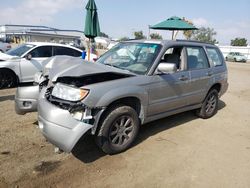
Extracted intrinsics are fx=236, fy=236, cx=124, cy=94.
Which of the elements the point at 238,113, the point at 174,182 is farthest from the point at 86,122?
the point at 238,113

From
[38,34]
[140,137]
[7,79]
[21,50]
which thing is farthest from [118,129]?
[38,34]

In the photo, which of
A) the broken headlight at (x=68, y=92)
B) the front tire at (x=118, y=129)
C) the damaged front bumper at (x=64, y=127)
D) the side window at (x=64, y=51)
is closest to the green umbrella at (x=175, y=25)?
the side window at (x=64, y=51)

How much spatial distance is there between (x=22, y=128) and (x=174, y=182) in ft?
9.85

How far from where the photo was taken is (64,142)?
3.09 metres

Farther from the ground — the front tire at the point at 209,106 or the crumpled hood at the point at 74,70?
the crumpled hood at the point at 74,70

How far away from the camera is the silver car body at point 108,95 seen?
10.3 feet

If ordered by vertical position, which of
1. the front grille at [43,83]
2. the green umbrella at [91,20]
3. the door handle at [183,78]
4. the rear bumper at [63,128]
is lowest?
the rear bumper at [63,128]

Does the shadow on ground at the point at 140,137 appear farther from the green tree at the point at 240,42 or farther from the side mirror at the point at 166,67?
the green tree at the point at 240,42

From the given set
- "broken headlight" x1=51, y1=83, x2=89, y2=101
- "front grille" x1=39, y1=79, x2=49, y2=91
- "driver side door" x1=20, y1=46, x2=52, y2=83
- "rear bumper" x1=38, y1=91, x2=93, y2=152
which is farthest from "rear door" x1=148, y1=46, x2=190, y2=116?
"driver side door" x1=20, y1=46, x2=52, y2=83

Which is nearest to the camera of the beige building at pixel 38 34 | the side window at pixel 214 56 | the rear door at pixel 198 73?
the rear door at pixel 198 73

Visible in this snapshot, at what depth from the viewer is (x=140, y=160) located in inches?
145

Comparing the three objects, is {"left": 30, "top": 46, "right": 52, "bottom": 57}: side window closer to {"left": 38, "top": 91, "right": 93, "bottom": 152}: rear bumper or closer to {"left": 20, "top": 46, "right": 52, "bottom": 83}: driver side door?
{"left": 20, "top": 46, "right": 52, "bottom": 83}: driver side door

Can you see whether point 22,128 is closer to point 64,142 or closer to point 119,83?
point 64,142

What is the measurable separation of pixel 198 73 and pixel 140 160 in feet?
7.97
